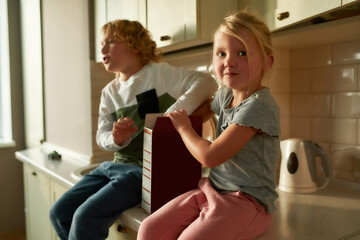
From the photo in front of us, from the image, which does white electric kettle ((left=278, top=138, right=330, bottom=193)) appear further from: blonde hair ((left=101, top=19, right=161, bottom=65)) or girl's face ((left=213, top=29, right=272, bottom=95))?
blonde hair ((left=101, top=19, right=161, bottom=65))

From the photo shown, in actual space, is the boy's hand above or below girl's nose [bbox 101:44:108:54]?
below

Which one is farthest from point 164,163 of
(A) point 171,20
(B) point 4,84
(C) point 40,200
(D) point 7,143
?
(B) point 4,84

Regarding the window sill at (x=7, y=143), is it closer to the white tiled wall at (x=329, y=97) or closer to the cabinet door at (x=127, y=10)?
the cabinet door at (x=127, y=10)

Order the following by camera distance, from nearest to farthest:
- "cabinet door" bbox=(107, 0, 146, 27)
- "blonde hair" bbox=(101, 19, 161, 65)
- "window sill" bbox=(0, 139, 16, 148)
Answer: "blonde hair" bbox=(101, 19, 161, 65), "cabinet door" bbox=(107, 0, 146, 27), "window sill" bbox=(0, 139, 16, 148)

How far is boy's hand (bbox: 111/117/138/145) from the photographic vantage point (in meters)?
0.96

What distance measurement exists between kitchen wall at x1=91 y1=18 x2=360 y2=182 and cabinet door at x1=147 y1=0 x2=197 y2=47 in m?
0.19

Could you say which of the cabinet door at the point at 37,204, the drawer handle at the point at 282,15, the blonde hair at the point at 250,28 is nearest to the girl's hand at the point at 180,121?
the blonde hair at the point at 250,28

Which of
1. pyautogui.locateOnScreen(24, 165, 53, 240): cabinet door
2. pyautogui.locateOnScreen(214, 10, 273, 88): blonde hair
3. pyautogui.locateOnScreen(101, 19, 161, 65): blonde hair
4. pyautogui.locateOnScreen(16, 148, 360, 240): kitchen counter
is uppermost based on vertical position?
pyautogui.locateOnScreen(101, 19, 161, 65): blonde hair

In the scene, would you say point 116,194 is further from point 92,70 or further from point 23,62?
point 23,62

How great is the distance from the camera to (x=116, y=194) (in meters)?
0.95

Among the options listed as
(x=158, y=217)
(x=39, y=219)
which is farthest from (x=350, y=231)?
(x=39, y=219)

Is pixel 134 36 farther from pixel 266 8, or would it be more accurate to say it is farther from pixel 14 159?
pixel 14 159

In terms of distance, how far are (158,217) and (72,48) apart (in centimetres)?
154

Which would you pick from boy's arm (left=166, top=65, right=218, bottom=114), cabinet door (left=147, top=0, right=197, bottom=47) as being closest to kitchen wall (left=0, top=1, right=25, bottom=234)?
cabinet door (left=147, top=0, right=197, bottom=47)
